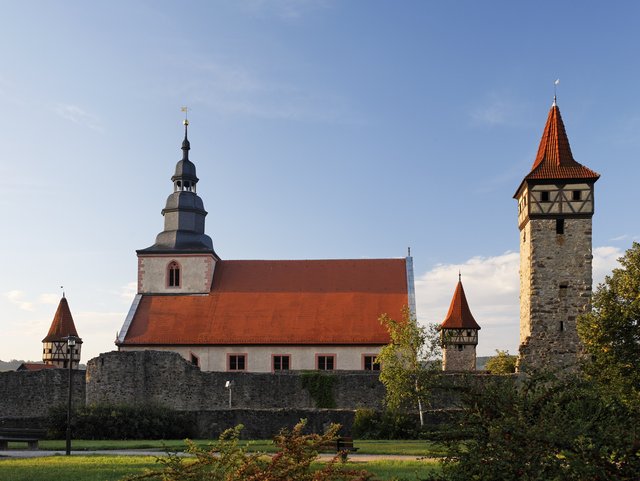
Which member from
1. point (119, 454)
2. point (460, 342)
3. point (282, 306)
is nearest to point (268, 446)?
point (119, 454)

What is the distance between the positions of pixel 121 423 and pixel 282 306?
13442mm

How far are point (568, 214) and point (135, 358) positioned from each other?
1936 centimetres

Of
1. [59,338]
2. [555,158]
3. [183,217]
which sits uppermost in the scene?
[555,158]

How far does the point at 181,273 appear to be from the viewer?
40219 mm

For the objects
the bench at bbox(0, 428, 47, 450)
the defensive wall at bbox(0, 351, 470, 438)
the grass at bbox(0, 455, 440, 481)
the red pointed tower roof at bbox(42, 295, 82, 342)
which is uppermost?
the red pointed tower roof at bbox(42, 295, 82, 342)

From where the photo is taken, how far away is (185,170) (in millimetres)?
42906

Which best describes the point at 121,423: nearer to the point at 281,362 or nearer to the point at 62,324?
the point at 281,362

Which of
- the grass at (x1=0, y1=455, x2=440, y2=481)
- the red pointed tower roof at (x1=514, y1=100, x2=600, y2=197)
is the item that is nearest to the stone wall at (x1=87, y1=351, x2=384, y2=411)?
the red pointed tower roof at (x1=514, y1=100, x2=600, y2=197)

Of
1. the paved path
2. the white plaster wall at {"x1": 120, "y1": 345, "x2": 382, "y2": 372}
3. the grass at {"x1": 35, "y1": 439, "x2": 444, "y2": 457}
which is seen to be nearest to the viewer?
the paved path

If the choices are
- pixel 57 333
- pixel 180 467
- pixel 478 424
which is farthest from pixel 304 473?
pixel 57 333

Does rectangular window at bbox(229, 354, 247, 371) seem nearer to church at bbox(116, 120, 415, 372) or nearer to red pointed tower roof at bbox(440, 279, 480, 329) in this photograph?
church at bbox(116, 120, 415, 372)

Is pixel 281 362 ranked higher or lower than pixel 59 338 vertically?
lower

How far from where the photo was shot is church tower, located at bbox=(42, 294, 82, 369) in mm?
49031

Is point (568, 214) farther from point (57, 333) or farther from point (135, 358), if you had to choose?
point (57, 333)
